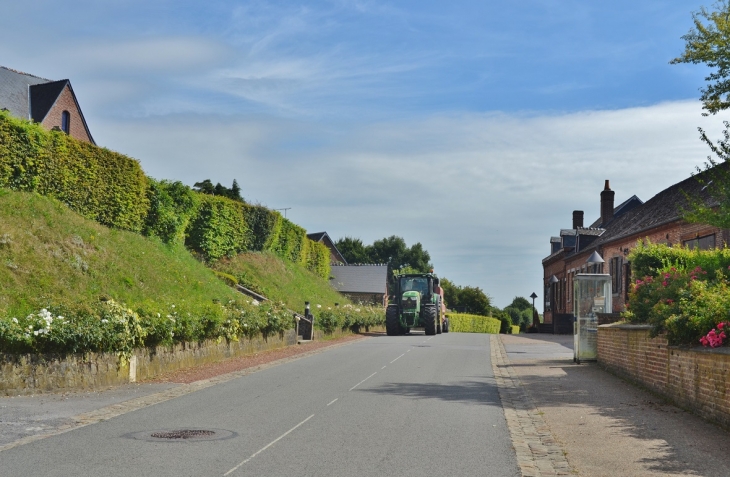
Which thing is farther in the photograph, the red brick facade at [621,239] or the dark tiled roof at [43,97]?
the dark tiled roof at [43,97]

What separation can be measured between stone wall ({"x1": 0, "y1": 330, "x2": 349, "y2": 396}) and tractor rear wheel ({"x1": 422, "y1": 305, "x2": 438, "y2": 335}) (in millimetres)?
21592

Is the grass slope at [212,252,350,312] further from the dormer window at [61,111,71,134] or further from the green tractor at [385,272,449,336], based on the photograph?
the dormer window at [61,111,71,134]

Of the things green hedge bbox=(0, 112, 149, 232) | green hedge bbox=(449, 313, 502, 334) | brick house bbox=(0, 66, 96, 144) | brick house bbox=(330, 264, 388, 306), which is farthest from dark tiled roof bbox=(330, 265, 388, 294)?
green hedge bbox=(0, 112, 149, 232)

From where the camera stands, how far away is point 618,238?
138 ft

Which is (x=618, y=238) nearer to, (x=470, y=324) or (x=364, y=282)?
(x=470, y=324)

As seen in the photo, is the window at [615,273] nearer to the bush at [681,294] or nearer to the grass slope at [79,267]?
the bush at [681,294]

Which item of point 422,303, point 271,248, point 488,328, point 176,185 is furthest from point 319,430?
point 488,328

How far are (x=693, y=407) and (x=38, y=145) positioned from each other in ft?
61.4

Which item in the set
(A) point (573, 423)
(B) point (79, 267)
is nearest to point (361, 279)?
(B) point (79, 267)

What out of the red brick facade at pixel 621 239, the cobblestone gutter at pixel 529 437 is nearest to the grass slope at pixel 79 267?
the cobblestone gutter at pixel 529 437

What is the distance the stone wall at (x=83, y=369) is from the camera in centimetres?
1304

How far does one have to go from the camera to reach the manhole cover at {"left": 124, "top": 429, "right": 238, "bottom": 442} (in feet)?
30.7

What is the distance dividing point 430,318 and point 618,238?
11.5 metres

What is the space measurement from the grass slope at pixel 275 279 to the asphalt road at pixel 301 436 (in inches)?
873
